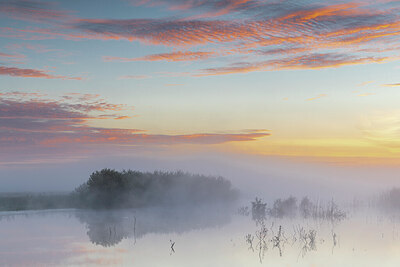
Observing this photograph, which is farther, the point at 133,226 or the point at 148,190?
the point at 148,190

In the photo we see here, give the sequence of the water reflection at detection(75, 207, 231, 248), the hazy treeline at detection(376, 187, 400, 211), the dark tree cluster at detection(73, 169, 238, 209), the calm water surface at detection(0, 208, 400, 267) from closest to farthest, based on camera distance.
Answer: the calm water surface at detection(0, 208, 400, 267)
the water reflection at detection(75, 207, 231, 248)
the dark tree cluster at detection(73, 169, 238, 209)
the hazy treeline at detection(376, 187, 400, 211)

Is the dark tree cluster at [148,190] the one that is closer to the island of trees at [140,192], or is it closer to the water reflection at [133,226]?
the island of trees at [140,192]

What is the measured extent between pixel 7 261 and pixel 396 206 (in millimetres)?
33514

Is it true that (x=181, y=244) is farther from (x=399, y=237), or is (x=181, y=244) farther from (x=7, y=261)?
(x=399, y=237)

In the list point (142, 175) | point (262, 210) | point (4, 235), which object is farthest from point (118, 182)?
point (4, 235)

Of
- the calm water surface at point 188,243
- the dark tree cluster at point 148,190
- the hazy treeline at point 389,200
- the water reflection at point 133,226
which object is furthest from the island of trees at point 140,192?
the hazy treeline at point 389,200

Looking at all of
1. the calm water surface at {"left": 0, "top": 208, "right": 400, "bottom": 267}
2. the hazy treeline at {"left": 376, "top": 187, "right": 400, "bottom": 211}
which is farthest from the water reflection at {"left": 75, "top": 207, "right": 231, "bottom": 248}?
the hazy treeline at {"left": 376, "top": 187, "right": 400, "bottom": 211}

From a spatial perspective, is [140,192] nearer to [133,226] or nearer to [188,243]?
[133,226]

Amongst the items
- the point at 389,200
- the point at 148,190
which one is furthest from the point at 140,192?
the point at 389,200

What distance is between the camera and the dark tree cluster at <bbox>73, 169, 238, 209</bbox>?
36.8 meters

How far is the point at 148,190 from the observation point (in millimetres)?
39469

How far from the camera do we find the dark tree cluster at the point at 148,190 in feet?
121

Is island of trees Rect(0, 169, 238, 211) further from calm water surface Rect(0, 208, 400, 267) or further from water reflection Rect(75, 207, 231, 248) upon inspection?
calm water surface Rect(0, 208, 400, 267)

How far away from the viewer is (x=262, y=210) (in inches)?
1294
